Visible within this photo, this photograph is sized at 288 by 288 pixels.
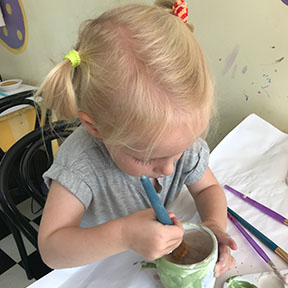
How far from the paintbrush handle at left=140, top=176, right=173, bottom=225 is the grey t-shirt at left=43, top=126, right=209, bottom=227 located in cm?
17

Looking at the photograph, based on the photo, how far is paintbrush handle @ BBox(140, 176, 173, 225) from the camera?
348mm

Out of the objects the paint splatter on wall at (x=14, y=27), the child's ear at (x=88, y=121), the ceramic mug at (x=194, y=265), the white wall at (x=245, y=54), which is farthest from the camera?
the paint splatter on wall at (x=14, y=27)

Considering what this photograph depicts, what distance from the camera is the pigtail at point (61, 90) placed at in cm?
40

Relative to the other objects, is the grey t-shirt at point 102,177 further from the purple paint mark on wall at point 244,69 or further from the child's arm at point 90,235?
the purple paint mark on wall at point 244,69

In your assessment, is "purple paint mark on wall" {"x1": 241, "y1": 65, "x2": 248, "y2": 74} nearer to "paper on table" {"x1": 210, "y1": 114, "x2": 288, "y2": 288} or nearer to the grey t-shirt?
"paper on table" {"x1": 210, "y1": 114, "x2": 288, "y2": 288}

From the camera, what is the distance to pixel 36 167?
1.26 meters

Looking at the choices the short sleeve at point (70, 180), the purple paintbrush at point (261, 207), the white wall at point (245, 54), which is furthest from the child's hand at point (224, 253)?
the white wall at point (245, 54)

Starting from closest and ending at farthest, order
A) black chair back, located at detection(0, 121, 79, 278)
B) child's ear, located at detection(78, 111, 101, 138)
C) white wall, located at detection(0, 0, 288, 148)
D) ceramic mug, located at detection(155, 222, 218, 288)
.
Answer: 1. ceramic mug, located at detection(155, 222, 218, 288)
2. child's ear, located at detection(78, 111, 101, 138)
3. black chair back, located at detection(0, 121, 79, 278)
4. white wall, located at detection(0, 0, 288, 148)

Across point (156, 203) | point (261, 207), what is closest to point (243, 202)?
point (261, 207)

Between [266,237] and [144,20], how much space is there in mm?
360

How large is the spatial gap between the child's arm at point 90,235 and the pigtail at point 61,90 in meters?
0.12

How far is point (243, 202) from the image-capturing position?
1.77 feet

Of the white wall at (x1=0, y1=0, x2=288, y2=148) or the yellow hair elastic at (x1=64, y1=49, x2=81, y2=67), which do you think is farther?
the white wall at (x1=0, y1=0, x2=288, y2=148)

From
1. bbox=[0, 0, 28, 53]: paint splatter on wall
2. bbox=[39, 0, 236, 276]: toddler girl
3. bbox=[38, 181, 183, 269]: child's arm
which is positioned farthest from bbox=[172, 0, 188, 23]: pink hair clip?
bbox=[0, 0, 28, 53]: paint splatter on wall
